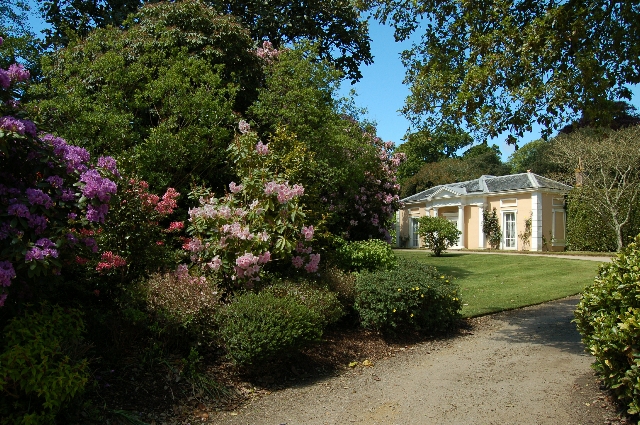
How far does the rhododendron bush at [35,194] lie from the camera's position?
12.4ft

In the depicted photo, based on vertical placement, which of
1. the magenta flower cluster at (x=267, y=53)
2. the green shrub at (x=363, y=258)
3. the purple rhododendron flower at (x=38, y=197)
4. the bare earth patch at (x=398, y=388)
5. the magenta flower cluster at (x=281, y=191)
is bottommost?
the bare earth patch at (x=398, y=388)

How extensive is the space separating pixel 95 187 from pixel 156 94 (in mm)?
4771

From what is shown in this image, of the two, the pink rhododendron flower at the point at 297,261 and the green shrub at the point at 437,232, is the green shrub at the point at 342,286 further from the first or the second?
the green shrub at the point at 437,232

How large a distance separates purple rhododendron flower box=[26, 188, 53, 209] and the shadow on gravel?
6.26 metres

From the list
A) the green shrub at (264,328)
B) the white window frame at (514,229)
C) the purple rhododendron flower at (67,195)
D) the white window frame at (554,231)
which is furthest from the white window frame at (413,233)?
the purple rhododendron flower at (67,195)

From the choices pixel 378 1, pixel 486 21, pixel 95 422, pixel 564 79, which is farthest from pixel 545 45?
pixel 95 422

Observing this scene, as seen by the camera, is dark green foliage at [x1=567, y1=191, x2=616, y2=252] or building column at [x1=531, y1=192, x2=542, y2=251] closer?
dark green foliage at [x1=567, y1=191, x2=616, y2=252]

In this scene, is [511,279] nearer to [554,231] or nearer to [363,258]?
[363,258]

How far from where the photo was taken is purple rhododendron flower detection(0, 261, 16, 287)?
3.65 meters

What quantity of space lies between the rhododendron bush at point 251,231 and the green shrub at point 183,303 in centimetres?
54

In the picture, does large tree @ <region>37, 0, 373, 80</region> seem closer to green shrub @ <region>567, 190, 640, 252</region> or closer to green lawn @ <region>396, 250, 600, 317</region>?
green lawn @ <region>396, 250, 600, 317</region>

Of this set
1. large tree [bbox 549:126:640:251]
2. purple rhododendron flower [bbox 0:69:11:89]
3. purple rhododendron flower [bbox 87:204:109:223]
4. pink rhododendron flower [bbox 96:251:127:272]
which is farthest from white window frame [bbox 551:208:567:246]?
purple rhododendron flower [bbox 0:69:11:89]

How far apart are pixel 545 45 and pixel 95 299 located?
6784 millimetres

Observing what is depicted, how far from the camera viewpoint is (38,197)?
399 centimetres
